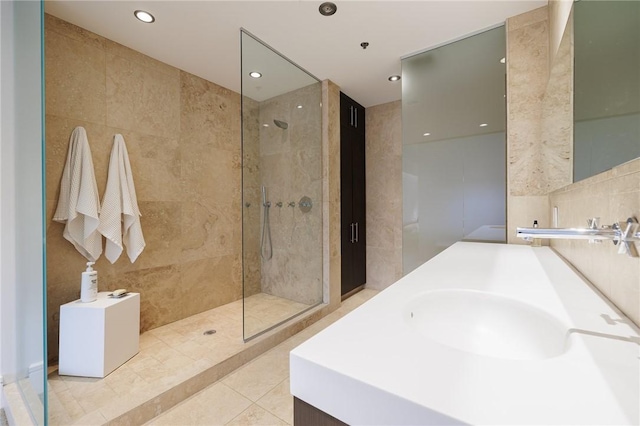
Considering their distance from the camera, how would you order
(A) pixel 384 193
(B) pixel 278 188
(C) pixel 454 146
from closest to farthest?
(C) pixel 454 146 → (B) pixel 278 188 → (A) pixel 384 193

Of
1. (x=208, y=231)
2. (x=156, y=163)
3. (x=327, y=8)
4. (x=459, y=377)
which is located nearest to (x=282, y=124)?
(x=327, y=8)

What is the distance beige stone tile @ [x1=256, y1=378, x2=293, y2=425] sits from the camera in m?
1.52

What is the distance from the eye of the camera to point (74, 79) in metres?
1.97

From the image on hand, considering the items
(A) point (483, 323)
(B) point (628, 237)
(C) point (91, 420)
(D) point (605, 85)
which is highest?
(D) point (605, 85)

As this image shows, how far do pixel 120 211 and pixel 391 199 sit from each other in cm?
290

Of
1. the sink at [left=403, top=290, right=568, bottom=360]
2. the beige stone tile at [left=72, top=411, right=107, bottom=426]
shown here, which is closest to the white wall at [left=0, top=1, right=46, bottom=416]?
the beige stone tile at [left=72, top=411, right=107, bottom=426]

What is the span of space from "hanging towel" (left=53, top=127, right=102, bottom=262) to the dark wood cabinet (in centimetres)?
233

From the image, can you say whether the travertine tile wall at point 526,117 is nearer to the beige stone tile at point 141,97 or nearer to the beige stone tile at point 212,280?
the beige stone tile at point 212,280

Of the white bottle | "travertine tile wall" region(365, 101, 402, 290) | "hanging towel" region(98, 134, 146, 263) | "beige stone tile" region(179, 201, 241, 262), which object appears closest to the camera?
the white bottle

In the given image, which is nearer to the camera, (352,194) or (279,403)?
(279,403)

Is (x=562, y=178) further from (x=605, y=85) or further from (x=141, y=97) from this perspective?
(x=141, y=97)

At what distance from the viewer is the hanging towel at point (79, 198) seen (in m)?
1.86

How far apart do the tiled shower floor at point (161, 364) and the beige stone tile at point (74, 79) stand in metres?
1.81

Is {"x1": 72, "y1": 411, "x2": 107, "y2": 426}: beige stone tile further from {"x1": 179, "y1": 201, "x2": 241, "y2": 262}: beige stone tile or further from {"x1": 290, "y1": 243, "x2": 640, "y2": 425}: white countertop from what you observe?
{"x1": 290, "y1": 243, "x2": 640, "y2": 425}: white countertop
